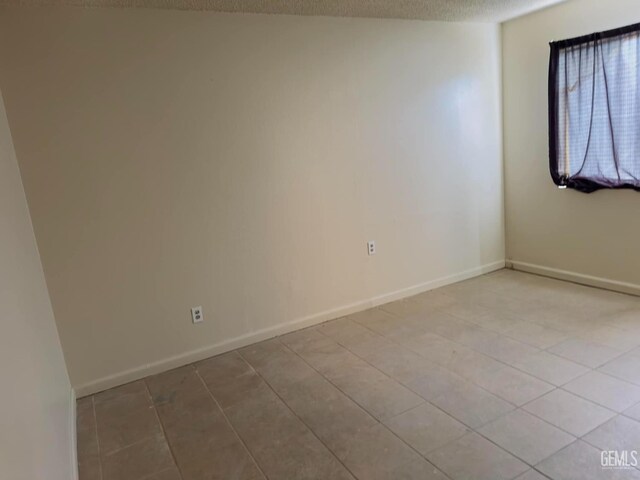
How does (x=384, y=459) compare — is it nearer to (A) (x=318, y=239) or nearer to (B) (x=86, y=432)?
(B) (x=86, y=432)

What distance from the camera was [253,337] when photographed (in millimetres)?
3176

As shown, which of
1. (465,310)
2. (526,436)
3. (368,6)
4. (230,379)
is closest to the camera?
(526,436)

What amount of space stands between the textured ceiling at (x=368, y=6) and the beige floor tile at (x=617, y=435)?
2.79m

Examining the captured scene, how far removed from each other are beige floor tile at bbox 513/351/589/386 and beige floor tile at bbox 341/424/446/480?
3.23 ft

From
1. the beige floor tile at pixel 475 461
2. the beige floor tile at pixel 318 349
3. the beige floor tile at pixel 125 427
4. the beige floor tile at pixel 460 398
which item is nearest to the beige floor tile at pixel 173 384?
the beige floor tile at pixel 125 427

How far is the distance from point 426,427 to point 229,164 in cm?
198

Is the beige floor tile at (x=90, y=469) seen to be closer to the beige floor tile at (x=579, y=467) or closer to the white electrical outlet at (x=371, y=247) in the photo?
the beige floor tile at (x=579, y=467)

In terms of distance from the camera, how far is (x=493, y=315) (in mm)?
3344

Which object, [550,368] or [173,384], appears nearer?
[550,368]

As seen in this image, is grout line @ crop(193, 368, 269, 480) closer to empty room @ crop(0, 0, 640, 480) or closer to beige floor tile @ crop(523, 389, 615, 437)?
empty room @ crop(0, 0, 640, 480)

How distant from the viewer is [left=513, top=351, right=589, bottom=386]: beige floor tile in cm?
242

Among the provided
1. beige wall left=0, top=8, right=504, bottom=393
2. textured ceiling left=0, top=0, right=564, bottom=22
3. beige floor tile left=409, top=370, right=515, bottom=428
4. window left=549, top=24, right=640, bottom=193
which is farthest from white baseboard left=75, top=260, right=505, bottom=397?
textured ceiling left=0, top=0, right=564, bottom=22

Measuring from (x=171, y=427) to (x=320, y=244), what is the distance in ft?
5.43

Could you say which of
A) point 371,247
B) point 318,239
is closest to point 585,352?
point 371,247
